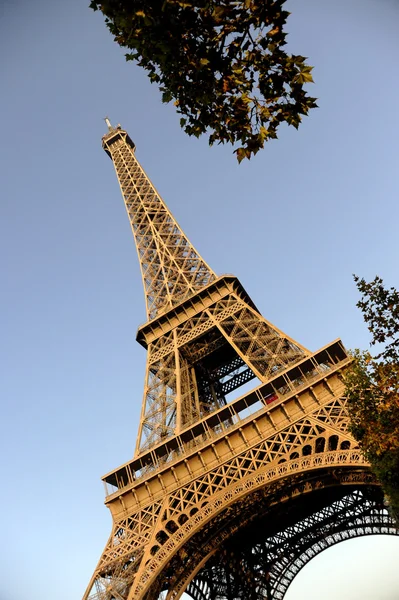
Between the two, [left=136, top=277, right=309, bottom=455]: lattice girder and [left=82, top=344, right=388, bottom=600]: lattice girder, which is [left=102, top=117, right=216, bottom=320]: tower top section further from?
[left=82, top=344, right=388, bottom=600]: lattice girder

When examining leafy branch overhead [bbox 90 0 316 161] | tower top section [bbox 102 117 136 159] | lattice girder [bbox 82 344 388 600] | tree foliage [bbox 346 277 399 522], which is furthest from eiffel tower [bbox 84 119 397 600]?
tower top section [bbox 102 117 136 159]

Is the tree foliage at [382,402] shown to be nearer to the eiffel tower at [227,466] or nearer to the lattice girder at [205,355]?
the eiffel tower at [227,466]

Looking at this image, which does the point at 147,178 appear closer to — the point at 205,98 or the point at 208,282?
the point at 208,282

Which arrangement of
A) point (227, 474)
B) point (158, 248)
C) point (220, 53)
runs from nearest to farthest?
point (220, 53)
point (227, 474)
point (158, 248)

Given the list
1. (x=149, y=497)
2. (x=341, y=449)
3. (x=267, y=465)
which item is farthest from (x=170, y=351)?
(x=341, y=449)

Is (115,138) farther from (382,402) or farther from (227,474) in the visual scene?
(382,402)

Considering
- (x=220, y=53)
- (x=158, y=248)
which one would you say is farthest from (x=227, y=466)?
(x=158, y=248)
